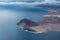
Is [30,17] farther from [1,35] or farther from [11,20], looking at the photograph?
[1,35]

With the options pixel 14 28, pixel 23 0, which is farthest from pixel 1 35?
pixel 23 0

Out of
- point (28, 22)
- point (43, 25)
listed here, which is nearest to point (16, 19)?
point (28, 22)

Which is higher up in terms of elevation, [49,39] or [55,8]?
[55,8]

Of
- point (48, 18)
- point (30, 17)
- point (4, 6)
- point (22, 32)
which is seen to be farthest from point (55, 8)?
point (4, 6)

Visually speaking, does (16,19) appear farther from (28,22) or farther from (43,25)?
(43,25)

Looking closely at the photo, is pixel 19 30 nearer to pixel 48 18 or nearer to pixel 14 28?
pixel 14 28

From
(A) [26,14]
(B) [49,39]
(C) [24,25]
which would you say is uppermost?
(A) [26,14]
